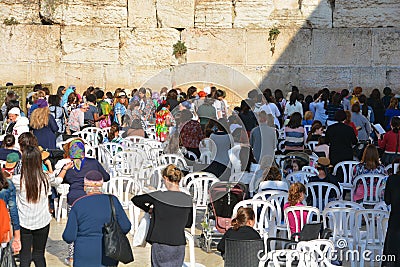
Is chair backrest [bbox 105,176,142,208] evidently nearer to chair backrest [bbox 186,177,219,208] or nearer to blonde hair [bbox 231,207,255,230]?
chair backrest [bbox 186,177,219,208]

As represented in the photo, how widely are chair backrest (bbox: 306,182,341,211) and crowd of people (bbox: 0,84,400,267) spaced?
12 cm

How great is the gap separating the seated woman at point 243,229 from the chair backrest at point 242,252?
0.05m

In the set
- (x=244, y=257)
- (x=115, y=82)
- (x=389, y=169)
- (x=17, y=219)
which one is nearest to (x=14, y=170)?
(x=17, y=219)

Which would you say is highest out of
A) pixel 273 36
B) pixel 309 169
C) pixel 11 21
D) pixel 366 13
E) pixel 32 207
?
pixel 366 13

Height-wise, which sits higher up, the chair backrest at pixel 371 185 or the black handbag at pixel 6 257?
the chair backrest at pixel 371 185

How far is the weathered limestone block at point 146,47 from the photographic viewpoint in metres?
20.1

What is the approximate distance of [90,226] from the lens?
6.54 m

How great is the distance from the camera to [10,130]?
1201cm

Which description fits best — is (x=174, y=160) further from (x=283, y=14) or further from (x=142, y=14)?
(x=142, y=14)

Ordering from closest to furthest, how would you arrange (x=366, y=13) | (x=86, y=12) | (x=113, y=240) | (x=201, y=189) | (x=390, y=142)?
(x=113, y=240), (x=201, y=189), (x=390, y=142), (x=366, y=13), (x=86, y=12)

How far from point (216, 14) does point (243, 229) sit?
13378 millimetres

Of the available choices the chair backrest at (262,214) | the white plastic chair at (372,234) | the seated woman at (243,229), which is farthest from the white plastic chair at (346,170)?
the seated woman at (243,229)

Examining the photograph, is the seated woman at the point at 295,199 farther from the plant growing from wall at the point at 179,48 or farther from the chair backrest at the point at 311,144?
the plant growing from wall at the point at 179,48

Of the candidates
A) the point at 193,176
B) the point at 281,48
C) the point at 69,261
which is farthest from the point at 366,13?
the point at 69,261
